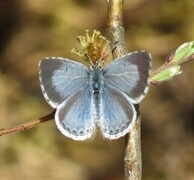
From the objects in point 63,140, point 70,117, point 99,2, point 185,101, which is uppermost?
point 70,117

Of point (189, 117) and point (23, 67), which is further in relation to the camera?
point (23, 67)

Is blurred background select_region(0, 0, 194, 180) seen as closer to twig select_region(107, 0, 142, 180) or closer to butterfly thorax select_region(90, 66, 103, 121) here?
butterfly thorax select_region(90, 66, 103, 121)

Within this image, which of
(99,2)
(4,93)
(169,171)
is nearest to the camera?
(169,171)

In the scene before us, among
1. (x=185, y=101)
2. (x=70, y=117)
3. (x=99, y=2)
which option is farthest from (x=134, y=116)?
(x=99, y=2)

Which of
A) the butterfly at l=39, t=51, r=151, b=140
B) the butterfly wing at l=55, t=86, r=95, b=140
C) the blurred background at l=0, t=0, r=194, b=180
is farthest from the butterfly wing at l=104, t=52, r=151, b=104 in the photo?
the blurred background at l=0, t=0, r=194, b=180

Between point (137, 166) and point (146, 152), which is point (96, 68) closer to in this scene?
point (137, 166)

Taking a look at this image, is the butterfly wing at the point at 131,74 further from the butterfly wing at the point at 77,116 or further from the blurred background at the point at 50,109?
the blurred background at the point at 50,109

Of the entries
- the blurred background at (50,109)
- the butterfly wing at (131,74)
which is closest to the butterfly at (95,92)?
the butterfly wing at (131,74)
